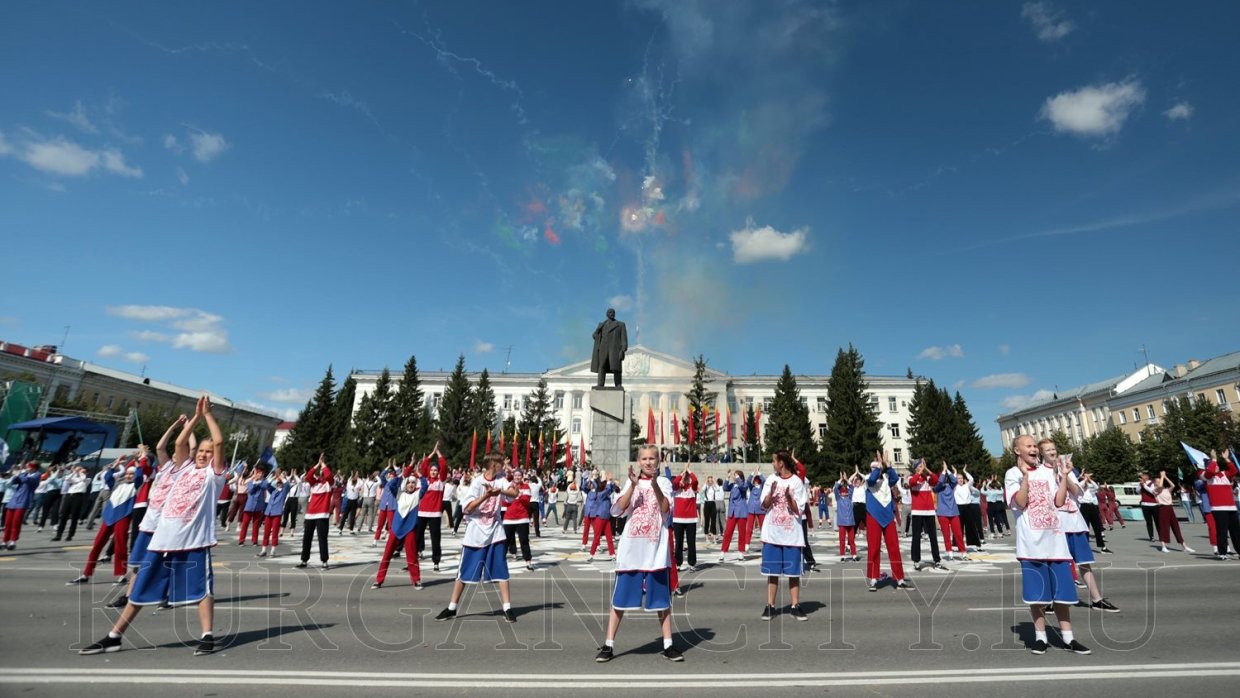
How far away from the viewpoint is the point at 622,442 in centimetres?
2308

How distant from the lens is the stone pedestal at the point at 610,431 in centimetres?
2267

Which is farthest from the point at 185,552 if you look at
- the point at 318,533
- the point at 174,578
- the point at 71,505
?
the point at 71,505

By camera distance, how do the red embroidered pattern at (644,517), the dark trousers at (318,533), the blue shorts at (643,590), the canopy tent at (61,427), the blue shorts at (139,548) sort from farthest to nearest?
the canopy tent at (61,427)
the dark trousers at (318,533)
the blue shorts at (139,548)
the red embroidered pattern at (644,517)
the blue shorts at (643,590)

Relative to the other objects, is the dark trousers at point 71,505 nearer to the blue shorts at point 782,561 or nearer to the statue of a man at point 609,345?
the statue of a man at point 609,345

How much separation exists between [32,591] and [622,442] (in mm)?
17101

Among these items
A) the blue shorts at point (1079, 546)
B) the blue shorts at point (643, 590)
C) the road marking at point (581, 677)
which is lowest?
the road marking at point (581, 677)

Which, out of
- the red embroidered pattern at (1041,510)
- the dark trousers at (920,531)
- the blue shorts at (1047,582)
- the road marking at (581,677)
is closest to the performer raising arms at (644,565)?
the road marking at (581,677)

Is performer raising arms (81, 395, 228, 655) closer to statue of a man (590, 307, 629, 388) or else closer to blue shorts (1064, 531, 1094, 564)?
blue shorts (1064, 531, 1094, 564)

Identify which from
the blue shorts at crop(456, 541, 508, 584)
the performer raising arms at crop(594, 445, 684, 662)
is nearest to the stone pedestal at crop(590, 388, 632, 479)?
the blue shorts at crop(456, 541, 508, 584)

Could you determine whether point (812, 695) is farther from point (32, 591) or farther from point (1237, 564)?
point (1237, 564)

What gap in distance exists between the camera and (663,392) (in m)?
86.1

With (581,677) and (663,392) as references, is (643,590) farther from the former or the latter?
(663,392)

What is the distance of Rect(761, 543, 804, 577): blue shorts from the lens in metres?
7.71

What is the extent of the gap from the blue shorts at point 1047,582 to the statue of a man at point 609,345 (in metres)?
17.2
